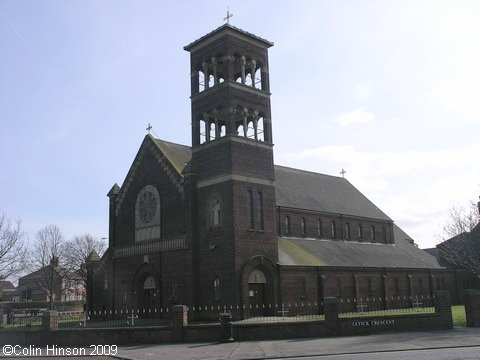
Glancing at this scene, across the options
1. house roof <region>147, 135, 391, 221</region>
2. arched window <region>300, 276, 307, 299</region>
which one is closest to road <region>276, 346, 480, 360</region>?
arched window <region>300, 276, 307, 299</region>

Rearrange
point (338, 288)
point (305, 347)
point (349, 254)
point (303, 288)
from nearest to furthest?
1. point (305, 347)
2. point (303, 288)
3. point (338, 288)
4. point (349, 254)

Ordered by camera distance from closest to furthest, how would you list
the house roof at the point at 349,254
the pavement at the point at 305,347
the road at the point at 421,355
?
the road at the point at 421,355 < the pavement at the point at 305,347 < the house roof at the point at 349,254

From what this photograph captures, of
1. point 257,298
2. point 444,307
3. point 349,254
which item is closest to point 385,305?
point 349,254

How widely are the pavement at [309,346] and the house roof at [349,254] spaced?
458 inches

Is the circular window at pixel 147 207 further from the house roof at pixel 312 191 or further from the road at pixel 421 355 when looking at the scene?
the road at pixel 421 355

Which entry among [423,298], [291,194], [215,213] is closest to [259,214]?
[215,213]

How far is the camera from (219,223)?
33.1 metres

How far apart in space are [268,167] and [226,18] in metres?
10.1

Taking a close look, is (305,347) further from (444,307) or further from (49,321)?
(49,321)

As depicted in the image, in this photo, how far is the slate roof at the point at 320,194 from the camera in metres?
45.5

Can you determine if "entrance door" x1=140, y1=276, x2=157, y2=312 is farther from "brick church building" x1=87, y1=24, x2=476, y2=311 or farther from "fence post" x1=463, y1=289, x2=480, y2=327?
"fence post" x1=463, y1=289, x2=480, y2=327

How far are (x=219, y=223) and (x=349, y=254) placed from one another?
16.0 meters

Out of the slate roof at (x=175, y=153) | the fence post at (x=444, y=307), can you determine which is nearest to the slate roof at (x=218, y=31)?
the slate roof at (x=175, y=153)

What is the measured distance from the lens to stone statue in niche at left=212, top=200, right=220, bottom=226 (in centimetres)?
3331
